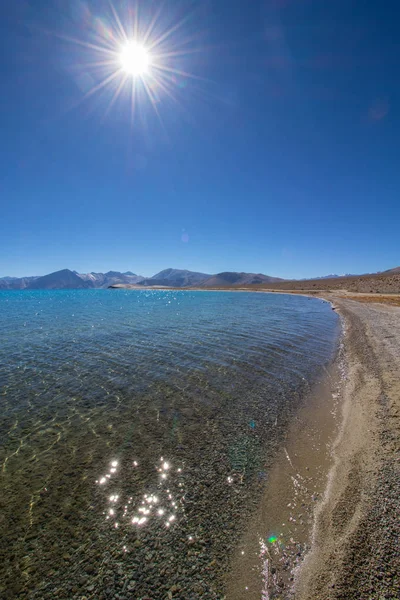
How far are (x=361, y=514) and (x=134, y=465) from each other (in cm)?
636

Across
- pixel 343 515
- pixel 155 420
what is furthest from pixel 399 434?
pixel 155 420

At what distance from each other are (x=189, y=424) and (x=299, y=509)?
5.14 meters

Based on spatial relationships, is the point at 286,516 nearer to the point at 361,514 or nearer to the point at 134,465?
the point at 361,514

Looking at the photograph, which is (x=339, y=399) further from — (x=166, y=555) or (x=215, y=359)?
(x=166, y=555)

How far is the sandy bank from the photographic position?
4500mm

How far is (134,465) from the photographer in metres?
8.14

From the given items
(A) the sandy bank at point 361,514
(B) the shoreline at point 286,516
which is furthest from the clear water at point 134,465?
(A) the sandy bank at point 361,514

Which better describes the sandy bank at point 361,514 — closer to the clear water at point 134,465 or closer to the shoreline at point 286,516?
the shoreline at point 286,516

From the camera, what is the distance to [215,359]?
18984mm

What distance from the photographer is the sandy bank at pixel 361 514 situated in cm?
450

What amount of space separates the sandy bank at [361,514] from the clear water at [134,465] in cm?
180

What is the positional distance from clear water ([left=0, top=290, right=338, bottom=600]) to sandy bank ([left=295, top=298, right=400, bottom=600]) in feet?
5.90

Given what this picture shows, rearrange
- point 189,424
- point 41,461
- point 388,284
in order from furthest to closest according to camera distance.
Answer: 1. point 388,284
2. point 189,424
3. point 41,461

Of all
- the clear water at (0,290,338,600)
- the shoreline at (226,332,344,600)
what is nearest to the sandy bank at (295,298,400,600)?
the shoreline at (226,332,344,600)
